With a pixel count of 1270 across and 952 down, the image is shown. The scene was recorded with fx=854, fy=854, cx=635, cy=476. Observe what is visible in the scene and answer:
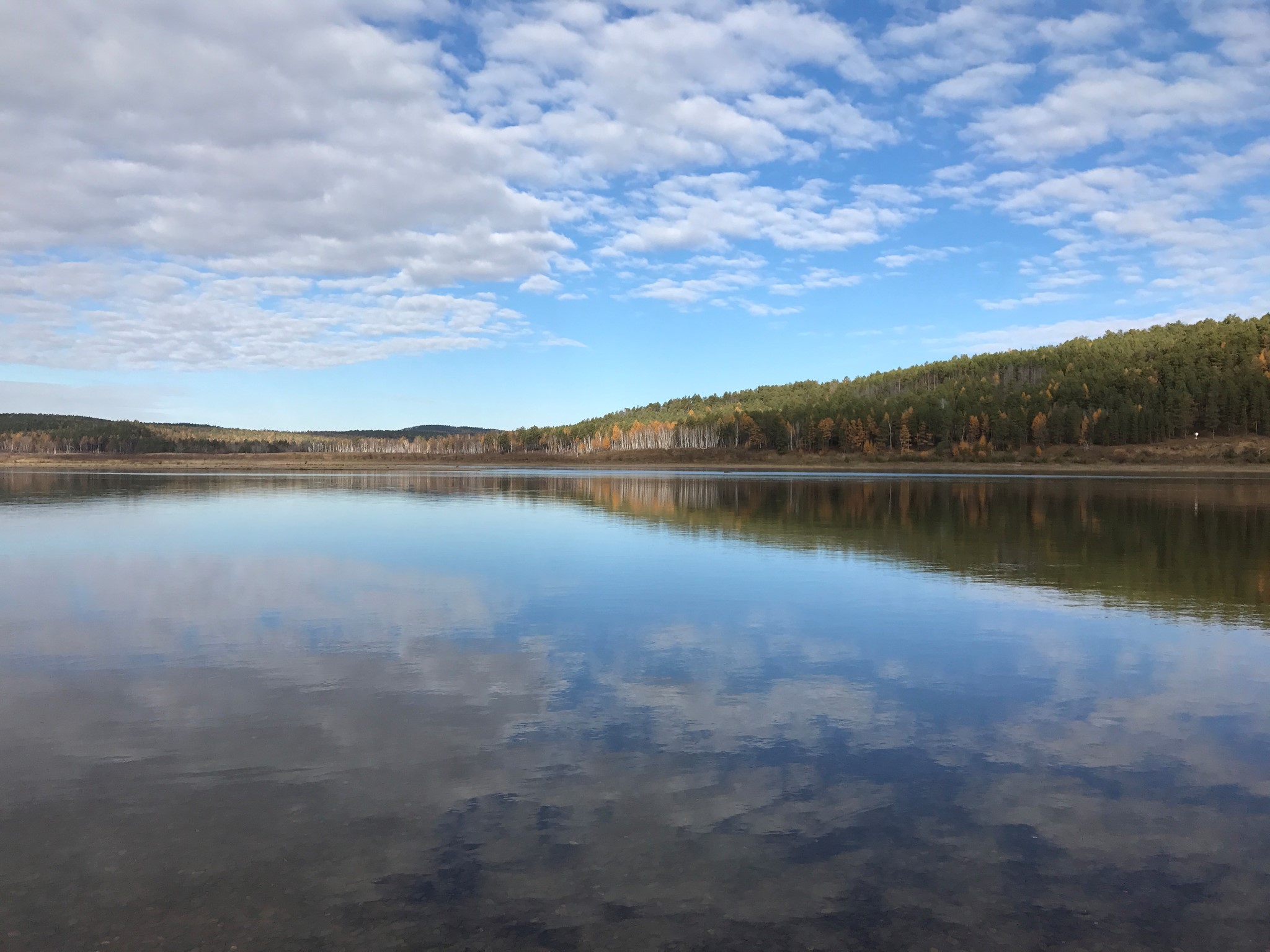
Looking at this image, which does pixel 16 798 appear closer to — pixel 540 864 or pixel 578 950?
pixel 540 864

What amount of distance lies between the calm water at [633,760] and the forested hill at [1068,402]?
392ft

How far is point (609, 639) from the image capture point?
12.2 meters

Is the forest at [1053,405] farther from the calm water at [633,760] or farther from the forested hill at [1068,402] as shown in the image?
the calm water at [633,760]

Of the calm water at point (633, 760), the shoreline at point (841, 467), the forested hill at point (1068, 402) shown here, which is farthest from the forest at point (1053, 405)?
the calm water at point (633, 760)

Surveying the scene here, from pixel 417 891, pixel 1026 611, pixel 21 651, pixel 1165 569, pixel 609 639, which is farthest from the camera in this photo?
pixel 1165 569

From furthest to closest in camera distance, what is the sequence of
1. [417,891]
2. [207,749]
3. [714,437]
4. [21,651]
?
1. [714,437]
2. [21,651]
3. [207,749]
4. [417,891]

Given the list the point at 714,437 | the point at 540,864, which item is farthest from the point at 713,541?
the point at 714,437

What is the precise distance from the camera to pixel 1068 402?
134375mm

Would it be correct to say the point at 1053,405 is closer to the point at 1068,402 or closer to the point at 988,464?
the point at 1068,402

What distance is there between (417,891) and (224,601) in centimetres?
1141

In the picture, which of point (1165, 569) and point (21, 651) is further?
point (1165, 569)

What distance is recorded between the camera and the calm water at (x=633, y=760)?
497 cm

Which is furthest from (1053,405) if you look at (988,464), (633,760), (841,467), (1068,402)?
(633,760)

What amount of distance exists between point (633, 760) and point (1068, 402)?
14484cm
